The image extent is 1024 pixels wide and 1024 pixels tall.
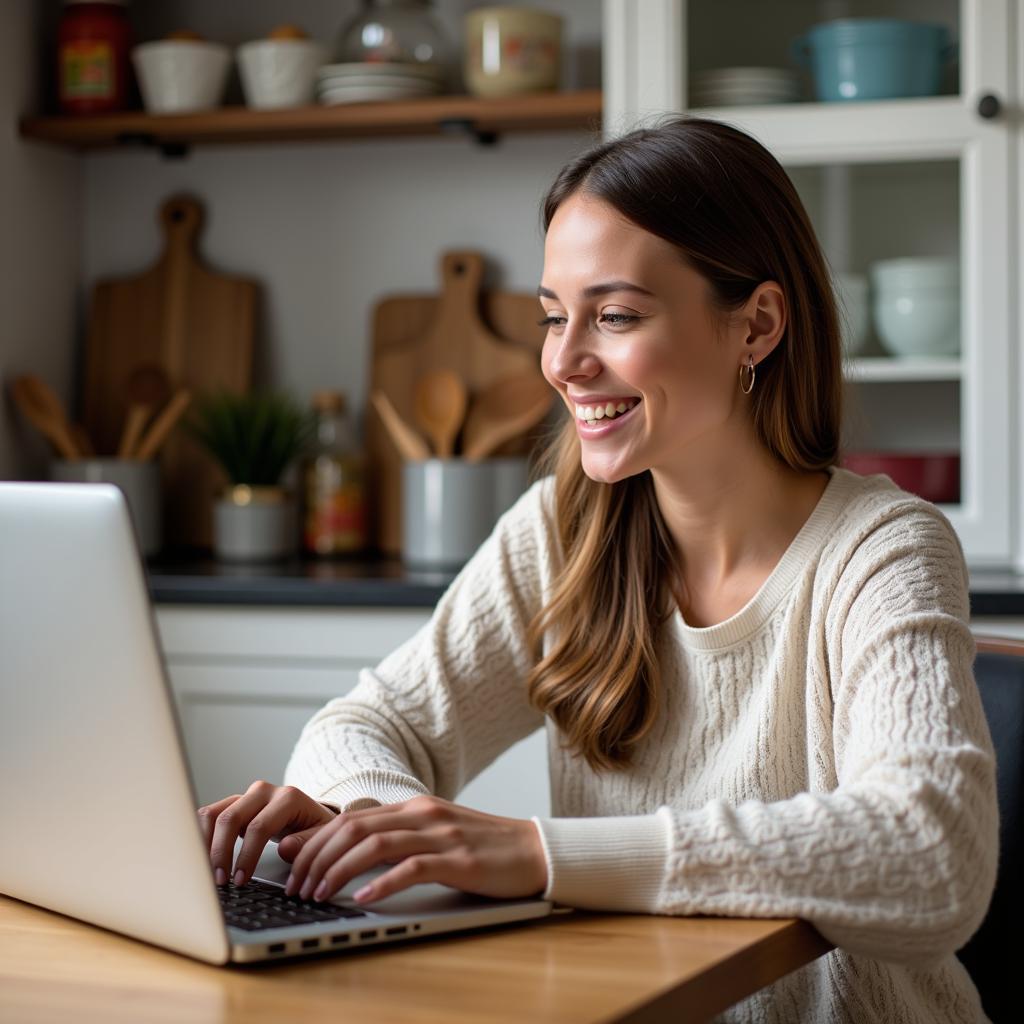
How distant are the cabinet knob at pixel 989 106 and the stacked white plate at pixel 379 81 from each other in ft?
3.11

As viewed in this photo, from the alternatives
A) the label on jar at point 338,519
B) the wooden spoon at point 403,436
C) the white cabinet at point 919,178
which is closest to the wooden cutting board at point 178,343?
the label on jar at point 338,519

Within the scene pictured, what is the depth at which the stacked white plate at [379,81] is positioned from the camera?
8.61ft

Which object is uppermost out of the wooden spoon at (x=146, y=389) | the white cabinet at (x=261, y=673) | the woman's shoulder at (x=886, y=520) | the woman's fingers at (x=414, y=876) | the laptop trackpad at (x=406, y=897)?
the wooden spoon at (x=146, y=389)

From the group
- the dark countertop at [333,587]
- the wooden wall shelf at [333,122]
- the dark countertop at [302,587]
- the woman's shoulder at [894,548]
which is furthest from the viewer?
the wooden wall shelf at [333,122]

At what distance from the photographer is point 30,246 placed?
2.81m

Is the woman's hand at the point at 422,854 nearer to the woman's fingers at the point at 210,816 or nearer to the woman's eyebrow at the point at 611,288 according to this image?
the woman's fingers at the point at 210,816

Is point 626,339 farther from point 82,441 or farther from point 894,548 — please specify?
point 82,441

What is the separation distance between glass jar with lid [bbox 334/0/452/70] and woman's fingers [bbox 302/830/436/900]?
1.97 m

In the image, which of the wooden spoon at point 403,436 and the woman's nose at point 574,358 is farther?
the wooden spoon at point 403,436

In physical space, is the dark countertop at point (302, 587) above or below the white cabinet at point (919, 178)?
below

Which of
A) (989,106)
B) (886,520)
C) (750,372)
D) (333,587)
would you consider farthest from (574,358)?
(989,106)

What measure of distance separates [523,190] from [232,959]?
7.10 feet

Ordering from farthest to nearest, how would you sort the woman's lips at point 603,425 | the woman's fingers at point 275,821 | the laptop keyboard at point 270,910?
the woman's lips at point 603,425, the woman's fingers at point 275,821, the laptop keyboard at point 270,910

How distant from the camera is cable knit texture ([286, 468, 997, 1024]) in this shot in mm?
938
